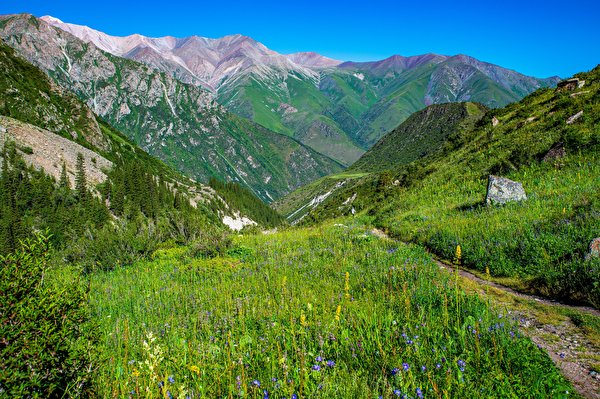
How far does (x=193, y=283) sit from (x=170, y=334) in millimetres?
4167

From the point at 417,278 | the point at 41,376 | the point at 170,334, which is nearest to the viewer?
the point at 41,376

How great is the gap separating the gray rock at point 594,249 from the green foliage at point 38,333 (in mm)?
9630

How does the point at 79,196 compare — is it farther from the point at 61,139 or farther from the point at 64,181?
the point at 61,139

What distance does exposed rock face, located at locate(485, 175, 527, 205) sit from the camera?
13.5 m

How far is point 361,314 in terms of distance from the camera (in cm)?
581

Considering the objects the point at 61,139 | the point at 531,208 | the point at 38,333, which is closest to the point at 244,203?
the point at 61,139

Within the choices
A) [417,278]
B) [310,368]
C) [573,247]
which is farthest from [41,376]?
[573,247]

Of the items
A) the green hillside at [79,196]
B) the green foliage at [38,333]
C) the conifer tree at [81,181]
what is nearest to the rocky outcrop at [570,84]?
the green hillside at [79,196]

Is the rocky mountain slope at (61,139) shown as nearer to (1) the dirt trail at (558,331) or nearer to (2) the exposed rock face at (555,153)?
(2) the exposed rock face at (555,153)

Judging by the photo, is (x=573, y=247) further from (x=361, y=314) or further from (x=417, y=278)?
(x=361, y=314)

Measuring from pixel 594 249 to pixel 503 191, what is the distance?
22.8 ft

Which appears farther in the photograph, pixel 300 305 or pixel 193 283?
pixel 193 283

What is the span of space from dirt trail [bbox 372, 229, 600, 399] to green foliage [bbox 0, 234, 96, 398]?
5738mm

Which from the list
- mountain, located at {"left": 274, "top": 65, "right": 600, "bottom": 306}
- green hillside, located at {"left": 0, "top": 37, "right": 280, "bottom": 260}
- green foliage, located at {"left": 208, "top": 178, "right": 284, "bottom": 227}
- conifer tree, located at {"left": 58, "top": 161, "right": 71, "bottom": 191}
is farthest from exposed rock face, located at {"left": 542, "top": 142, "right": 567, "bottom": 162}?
green foliage, located at {"left": 208, "top": 178, "right": 284, "bottom": 227}
